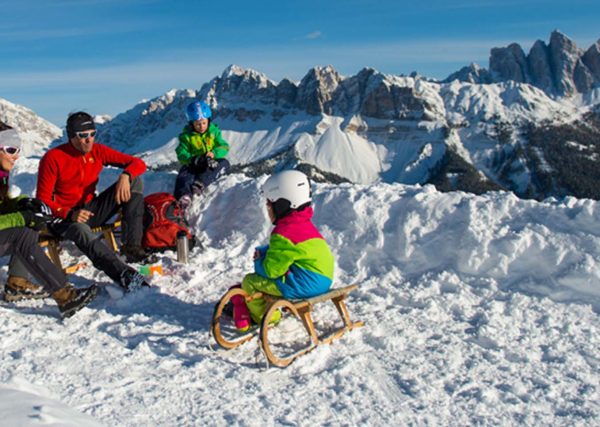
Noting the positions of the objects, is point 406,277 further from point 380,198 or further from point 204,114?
point 204,114

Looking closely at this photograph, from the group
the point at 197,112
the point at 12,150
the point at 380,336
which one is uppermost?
the point at 197,112

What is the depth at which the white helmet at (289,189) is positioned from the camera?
5.51m

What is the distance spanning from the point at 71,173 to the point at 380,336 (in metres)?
4.47

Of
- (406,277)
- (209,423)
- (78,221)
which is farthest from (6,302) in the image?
(406,277)

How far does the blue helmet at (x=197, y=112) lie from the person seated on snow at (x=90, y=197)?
196 cm

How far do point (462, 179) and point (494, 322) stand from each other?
171 metres

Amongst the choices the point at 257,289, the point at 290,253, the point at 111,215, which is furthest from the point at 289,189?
the point at 111,215

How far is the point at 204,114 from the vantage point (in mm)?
9539

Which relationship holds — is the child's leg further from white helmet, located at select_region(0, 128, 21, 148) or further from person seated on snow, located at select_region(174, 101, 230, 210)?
person seated on snow, located at select_region(174, 101, 230, 210)

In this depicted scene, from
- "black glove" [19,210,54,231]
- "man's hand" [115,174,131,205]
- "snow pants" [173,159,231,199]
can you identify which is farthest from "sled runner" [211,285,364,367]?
"snow pants" [173,159,231,199]

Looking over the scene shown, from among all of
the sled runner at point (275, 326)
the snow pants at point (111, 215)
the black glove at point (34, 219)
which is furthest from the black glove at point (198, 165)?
the sled runner at point (275, 326)

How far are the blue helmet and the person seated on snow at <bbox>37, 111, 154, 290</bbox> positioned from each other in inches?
77.3

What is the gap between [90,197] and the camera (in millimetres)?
7676

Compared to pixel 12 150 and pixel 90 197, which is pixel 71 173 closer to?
pixel 90 197
